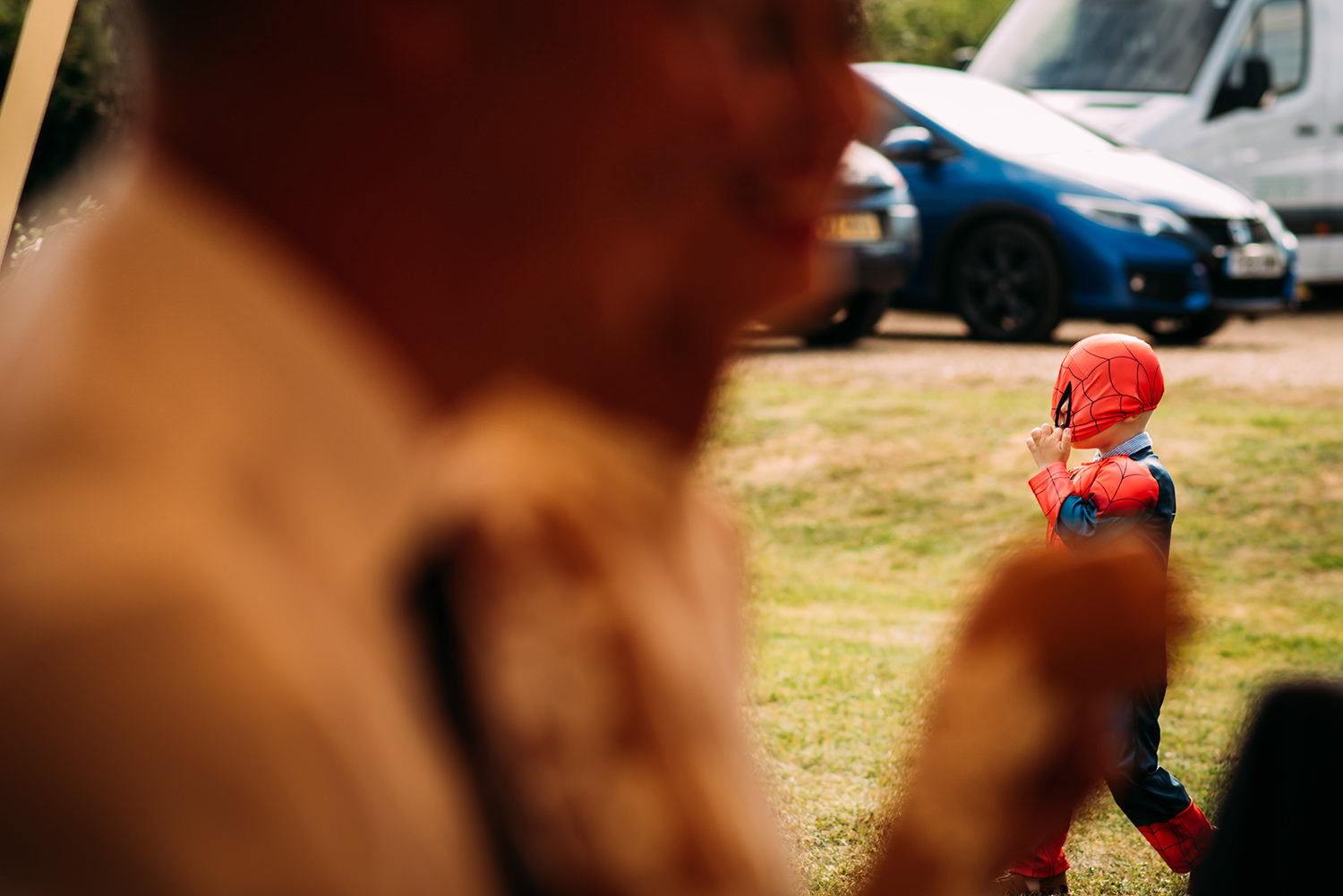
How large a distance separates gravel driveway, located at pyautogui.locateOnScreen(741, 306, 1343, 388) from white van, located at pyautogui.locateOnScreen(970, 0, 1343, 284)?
4.79 feet

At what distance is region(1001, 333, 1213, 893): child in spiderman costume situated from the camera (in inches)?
127

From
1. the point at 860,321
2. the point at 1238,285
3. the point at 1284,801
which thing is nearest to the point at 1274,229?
the point at 1238,285

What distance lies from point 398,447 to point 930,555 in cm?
635

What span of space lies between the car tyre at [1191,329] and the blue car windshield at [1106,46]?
7.84 feet

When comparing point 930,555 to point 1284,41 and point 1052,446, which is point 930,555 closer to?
point 1052,446

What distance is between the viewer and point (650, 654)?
0.56 metres

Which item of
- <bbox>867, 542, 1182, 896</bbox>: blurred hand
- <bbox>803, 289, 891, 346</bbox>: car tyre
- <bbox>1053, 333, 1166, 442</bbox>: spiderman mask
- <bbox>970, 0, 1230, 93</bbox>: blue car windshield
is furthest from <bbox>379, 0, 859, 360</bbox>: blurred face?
<bbox>970, 0, 1230, 93</bbox>: blue car windshield

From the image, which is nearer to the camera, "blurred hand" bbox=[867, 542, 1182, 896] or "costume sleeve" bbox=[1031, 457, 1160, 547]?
"blurred hand" bbox=[867, 542, 1182, 896]

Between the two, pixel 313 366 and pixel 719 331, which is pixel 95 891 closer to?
pixel 313 366

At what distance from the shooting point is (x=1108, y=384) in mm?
3326

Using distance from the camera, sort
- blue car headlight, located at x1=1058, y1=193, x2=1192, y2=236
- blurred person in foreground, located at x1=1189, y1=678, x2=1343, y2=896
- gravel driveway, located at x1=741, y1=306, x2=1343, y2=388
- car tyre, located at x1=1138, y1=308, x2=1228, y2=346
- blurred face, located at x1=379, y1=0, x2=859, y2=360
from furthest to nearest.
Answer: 1. car tyre, located at x1=1138, y1=308, x2=1228, y2=346
2. blue car headlight, located at x1=1058, y1=193, x2=1192, y2=236
3. gravel driveway, located at x1=741, y1=306, x2=1343, y2=388
4. blurred person in foreground, located at x1=1189, y1=678, x2=1343, y2=896
5. blurred face, located at x1=379, y1=0, x2=859, y2=360

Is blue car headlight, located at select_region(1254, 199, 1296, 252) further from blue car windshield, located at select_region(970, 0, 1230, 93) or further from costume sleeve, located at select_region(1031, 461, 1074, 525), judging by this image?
costume sleeve, located at select_region(1031, 461, 1074, 525)

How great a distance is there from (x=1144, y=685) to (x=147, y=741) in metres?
0.59

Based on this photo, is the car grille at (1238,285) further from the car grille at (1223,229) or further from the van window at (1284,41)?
the van window at (1284,41)
